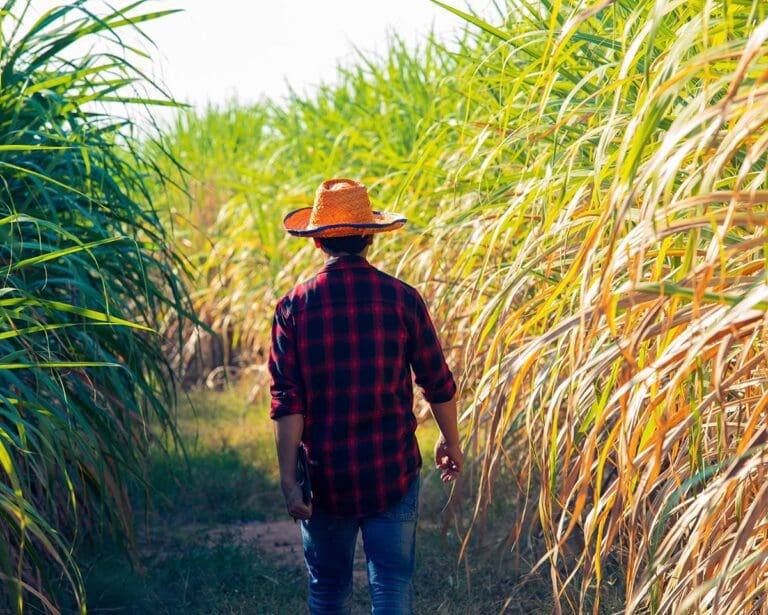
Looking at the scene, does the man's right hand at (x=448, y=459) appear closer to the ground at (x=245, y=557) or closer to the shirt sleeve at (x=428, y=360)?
the shirt sleeve at (x=428, y=360)

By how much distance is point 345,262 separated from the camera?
10.3 ft

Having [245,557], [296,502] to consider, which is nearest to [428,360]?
[296,502]

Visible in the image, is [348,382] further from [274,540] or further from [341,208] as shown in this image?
[274,540]

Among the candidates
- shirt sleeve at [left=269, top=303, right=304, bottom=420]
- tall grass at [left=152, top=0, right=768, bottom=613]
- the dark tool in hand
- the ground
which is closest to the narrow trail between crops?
the ground

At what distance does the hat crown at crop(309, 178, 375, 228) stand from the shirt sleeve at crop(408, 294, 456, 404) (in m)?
0.29

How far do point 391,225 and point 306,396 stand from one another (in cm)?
55

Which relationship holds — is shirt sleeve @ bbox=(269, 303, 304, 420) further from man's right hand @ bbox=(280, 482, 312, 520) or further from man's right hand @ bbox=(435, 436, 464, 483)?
man's right hand @ bbox=(435, 436, 464, 483)

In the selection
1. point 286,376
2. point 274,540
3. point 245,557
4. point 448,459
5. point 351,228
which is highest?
point 351,228

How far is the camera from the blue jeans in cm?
308

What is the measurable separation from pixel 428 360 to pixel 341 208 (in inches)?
20.0

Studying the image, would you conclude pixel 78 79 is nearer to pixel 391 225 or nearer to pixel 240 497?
pixel 391 225

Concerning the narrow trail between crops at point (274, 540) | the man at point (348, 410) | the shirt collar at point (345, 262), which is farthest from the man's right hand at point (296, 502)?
the narrow trail between crops at point (274, 540)

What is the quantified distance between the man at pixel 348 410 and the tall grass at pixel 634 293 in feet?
A: 0.81

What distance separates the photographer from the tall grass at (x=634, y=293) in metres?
2.23
